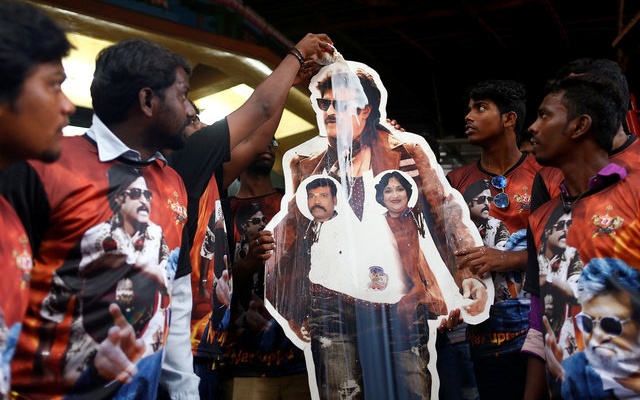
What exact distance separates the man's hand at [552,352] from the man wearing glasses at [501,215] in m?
0.48

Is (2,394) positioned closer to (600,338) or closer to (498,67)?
(600,338)

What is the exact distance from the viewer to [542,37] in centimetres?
489

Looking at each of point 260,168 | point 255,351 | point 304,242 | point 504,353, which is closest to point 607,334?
point 504,353

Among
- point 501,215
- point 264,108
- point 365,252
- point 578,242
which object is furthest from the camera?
point 501,215

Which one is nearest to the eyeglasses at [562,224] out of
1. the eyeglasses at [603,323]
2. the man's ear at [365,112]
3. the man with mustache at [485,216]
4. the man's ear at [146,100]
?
the eyeglasses at [603,323]

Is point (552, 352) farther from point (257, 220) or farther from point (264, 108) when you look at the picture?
point (257, 220)

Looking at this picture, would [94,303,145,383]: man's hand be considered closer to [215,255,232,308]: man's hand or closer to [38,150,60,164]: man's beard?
[38,150,60,164]: man's beard

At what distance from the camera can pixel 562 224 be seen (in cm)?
207

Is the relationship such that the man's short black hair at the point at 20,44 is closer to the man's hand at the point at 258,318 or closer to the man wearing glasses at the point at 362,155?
the man wearing glasses at the point at 362,155

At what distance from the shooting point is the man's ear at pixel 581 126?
7.07 feet

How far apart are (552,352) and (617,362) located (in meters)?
0.22

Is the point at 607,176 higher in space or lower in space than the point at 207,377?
higher

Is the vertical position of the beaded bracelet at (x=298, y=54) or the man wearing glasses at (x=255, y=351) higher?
the beaded bracelet at (x=298, y=54)

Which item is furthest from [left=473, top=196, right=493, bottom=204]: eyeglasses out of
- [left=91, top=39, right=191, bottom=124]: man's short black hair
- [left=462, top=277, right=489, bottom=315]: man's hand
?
[left=91, top=39, right=191, bottom=124]: man's short black hair
